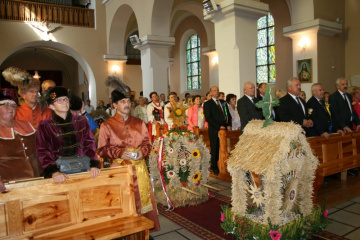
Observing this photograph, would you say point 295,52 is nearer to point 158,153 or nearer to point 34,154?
point 158,153

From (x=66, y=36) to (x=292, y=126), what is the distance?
1299 cm

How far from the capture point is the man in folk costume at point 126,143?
3.36 m

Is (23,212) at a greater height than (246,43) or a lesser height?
lesser

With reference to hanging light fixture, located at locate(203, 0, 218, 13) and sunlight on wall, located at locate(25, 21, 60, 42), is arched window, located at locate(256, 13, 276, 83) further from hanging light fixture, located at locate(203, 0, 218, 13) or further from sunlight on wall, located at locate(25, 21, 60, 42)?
sunlight on wall, located at locate(25, 21, 60, 42)

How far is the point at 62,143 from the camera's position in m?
2.90

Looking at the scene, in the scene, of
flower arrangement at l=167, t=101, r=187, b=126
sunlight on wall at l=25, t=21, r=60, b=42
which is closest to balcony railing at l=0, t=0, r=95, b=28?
sunlight on wall at l=25, t=21, r=60, b=42

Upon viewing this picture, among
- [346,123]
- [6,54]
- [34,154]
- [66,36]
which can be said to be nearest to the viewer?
[34,154]

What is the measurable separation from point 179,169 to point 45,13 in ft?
39.0

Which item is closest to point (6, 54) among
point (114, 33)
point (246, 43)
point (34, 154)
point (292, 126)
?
point (114, 33)

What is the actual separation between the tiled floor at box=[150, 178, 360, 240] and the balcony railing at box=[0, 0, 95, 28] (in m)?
12.3

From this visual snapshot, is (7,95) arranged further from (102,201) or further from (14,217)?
(102,201)

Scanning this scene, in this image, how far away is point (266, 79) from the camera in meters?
13.5

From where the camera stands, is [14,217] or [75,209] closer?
[14,217]

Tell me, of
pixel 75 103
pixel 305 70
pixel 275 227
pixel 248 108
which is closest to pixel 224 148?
pixel 248 108
